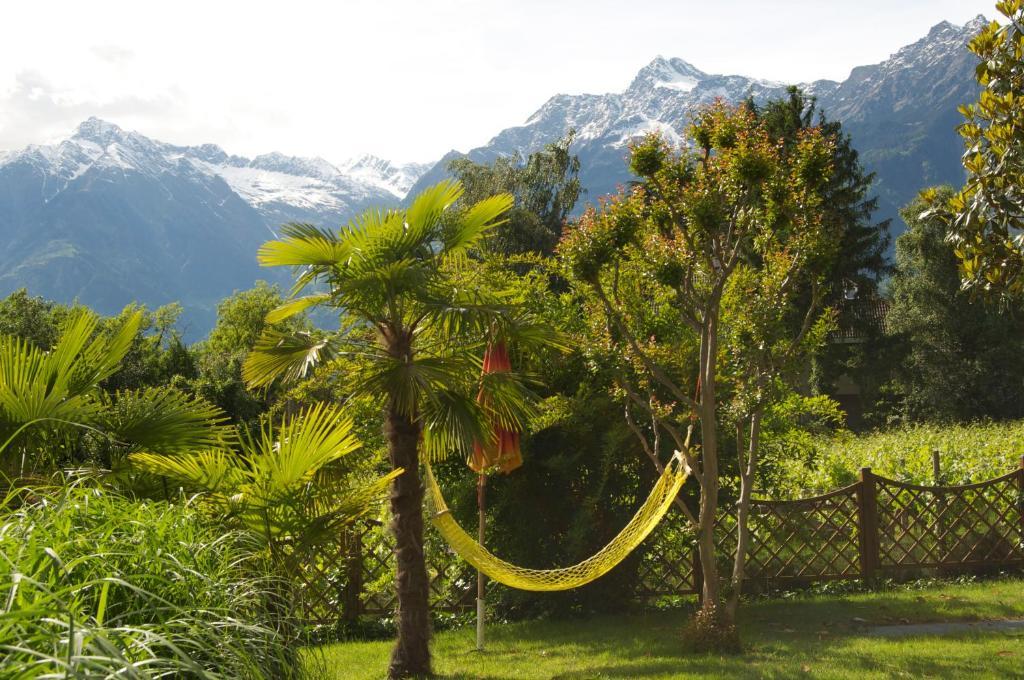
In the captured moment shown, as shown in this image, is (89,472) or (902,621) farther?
(902,621)

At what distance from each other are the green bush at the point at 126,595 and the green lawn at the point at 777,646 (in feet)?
6.51

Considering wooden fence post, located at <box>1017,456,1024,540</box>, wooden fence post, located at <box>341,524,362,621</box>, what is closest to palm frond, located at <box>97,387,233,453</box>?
wooden fence post, located at <box>341,524,362,621</box>

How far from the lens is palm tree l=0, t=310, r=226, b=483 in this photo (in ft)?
14.2

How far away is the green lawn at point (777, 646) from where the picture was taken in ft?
19.2

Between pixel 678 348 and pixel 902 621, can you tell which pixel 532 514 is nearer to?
pixel 678 348

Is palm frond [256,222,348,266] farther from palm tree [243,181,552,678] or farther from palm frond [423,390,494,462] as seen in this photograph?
palm frond [423,390,494,462]

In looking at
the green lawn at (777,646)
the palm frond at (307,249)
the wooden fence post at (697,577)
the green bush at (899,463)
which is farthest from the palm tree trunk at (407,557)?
the green bush at (899,463)

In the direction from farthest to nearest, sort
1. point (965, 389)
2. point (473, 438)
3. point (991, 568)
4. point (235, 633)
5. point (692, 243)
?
1. point (965, 389)
2. point (991, 568)
3. point (692, 243)
4. point (473, 438)
5. point (235, 633)

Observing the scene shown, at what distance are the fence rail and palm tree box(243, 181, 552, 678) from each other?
205 centimetres

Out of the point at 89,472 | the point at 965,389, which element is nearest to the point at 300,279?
the point at 89,472

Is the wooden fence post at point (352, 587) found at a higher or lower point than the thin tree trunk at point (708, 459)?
lower

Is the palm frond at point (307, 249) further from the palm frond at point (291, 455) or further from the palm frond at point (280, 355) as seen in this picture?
the palm frond at point (291, 455)

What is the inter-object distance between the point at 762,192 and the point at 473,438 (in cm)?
266

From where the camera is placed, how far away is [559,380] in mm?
8422
